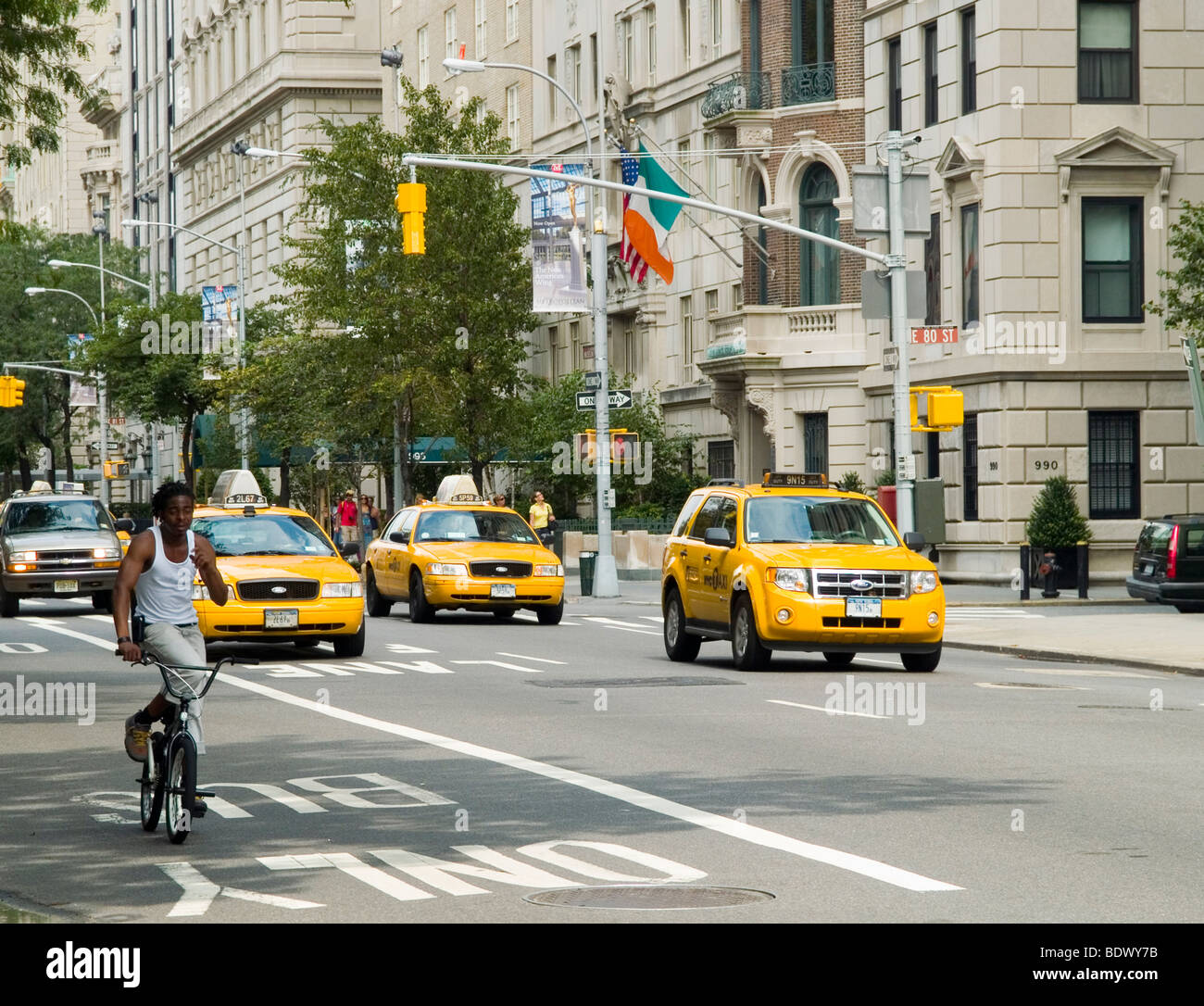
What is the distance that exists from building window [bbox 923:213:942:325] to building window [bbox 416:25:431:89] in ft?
113

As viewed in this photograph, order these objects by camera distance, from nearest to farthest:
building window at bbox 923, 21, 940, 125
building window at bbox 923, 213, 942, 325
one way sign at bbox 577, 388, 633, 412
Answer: one way sign at bbox 577, 388, 633, 412, building window at bbox 923, 213, 942, 325, building window at bbox 923, 21, 940, 125

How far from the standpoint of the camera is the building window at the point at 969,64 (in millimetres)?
41156

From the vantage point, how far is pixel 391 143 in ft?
168

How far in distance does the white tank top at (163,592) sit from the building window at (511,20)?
5711 centimetres

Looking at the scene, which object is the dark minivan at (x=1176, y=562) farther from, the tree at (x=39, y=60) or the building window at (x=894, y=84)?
the tree at (x=39, y=60)

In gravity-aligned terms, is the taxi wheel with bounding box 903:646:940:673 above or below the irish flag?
below

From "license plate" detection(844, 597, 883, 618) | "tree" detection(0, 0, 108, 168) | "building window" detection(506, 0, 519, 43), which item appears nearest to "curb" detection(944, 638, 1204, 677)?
"license plate" detection(844, 597, 883, 618)

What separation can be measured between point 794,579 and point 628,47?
40284 millimetres

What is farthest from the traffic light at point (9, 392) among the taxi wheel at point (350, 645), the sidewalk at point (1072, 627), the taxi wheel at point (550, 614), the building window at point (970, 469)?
the taxi wheel at point (350, 645)

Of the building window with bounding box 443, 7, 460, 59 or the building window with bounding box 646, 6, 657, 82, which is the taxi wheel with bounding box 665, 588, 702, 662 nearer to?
the building window with bounding box 646, 6, 657, 82

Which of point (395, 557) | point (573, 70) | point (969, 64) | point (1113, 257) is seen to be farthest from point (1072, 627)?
point (573, 70)

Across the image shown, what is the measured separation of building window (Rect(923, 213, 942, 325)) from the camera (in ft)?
140

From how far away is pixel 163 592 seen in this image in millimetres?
11008

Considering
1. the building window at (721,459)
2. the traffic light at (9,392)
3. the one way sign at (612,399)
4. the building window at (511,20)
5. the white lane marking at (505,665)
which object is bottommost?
the white lane marking at (505,665)
